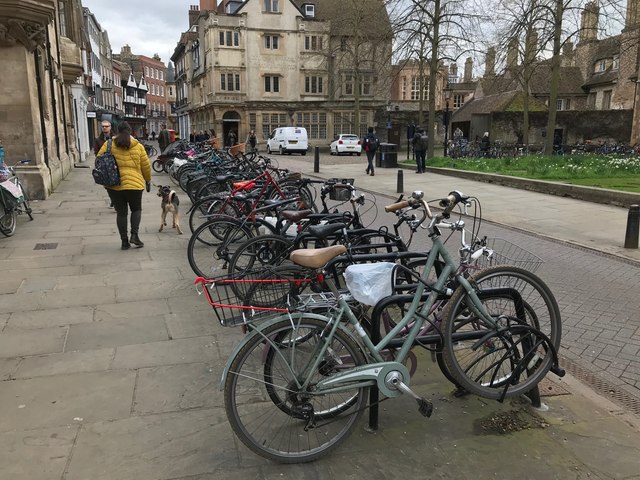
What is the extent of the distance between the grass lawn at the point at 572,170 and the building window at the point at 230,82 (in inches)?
1294

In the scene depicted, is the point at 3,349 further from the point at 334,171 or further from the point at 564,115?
the point at 564,115

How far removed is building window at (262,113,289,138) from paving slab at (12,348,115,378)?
155 ft

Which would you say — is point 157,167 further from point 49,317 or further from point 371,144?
point 49,317

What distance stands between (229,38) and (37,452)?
50719mm

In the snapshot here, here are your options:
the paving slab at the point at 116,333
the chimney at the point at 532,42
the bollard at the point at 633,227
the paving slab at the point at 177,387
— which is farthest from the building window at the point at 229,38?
the paving slab at the point at 177,387

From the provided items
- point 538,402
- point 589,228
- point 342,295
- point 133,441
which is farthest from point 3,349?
point 589,228

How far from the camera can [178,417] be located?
3256 millimetres

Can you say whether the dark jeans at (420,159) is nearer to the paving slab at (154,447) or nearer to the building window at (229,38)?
the paving slab at (154,447)

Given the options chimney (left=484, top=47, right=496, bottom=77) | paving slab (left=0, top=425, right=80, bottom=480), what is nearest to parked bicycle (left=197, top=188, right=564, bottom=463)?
paving slab (left=0, top=425, right=80, bottom=480)

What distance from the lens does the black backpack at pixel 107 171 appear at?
7.38 meters

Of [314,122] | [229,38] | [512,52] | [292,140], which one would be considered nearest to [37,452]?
→ [512,52]

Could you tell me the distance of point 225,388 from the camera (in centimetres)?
271

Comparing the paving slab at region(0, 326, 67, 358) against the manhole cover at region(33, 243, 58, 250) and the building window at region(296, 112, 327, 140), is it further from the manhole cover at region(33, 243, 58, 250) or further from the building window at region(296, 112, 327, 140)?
the building window at region(296, 112, 327, 140)

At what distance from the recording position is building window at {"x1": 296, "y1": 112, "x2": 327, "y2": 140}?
5072 centimetres
